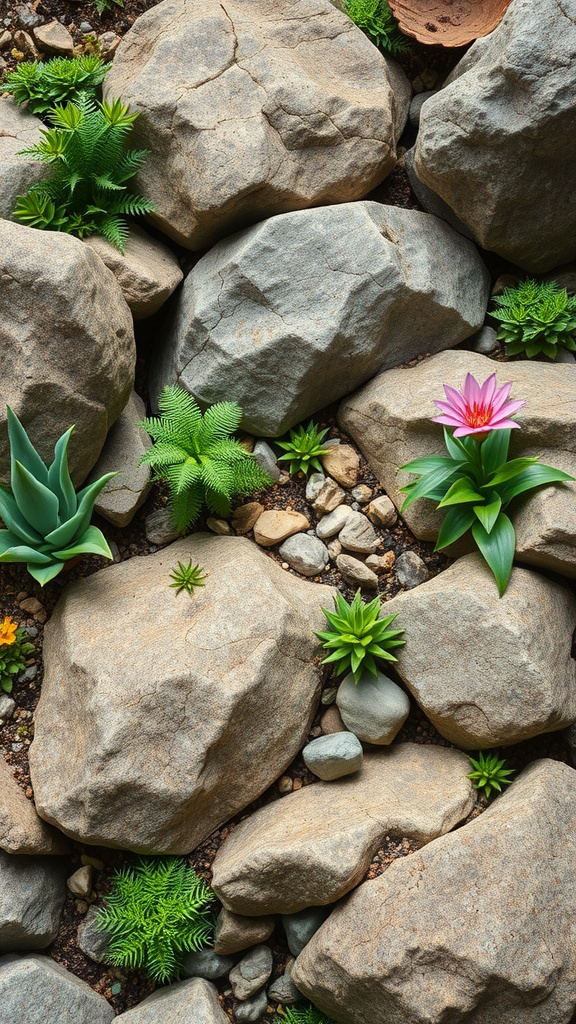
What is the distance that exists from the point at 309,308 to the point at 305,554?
1.25 m

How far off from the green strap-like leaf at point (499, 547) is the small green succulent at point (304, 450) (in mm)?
988

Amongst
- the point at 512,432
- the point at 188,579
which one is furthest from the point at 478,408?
the point at 188,579

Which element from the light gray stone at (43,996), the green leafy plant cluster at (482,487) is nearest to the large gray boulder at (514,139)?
the green leafy plant cluster at (482,487)

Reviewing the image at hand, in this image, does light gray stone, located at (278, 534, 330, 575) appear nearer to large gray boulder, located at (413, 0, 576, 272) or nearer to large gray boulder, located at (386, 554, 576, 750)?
large gray boulder, located at (386, 554, 576, 750)

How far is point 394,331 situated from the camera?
14.1 ft

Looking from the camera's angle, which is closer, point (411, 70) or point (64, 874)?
point (64, 874)

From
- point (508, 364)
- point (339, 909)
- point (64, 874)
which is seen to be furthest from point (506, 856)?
point (508, 364)

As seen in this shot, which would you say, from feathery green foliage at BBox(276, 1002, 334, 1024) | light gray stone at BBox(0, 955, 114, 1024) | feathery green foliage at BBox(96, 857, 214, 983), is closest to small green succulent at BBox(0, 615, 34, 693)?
feathery green foliage at BBox(96, 857, 214, 983)

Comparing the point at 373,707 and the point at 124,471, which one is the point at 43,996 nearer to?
the point at 373,707

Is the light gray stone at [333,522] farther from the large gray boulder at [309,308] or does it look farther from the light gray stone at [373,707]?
the light gray stone at [373,707]

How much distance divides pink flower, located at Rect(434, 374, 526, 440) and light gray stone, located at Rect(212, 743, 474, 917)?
1.55 meters

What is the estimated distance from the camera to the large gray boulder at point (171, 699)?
11.6 ft

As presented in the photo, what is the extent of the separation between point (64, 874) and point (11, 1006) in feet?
1.89

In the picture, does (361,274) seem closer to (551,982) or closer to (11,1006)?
(551,982)
